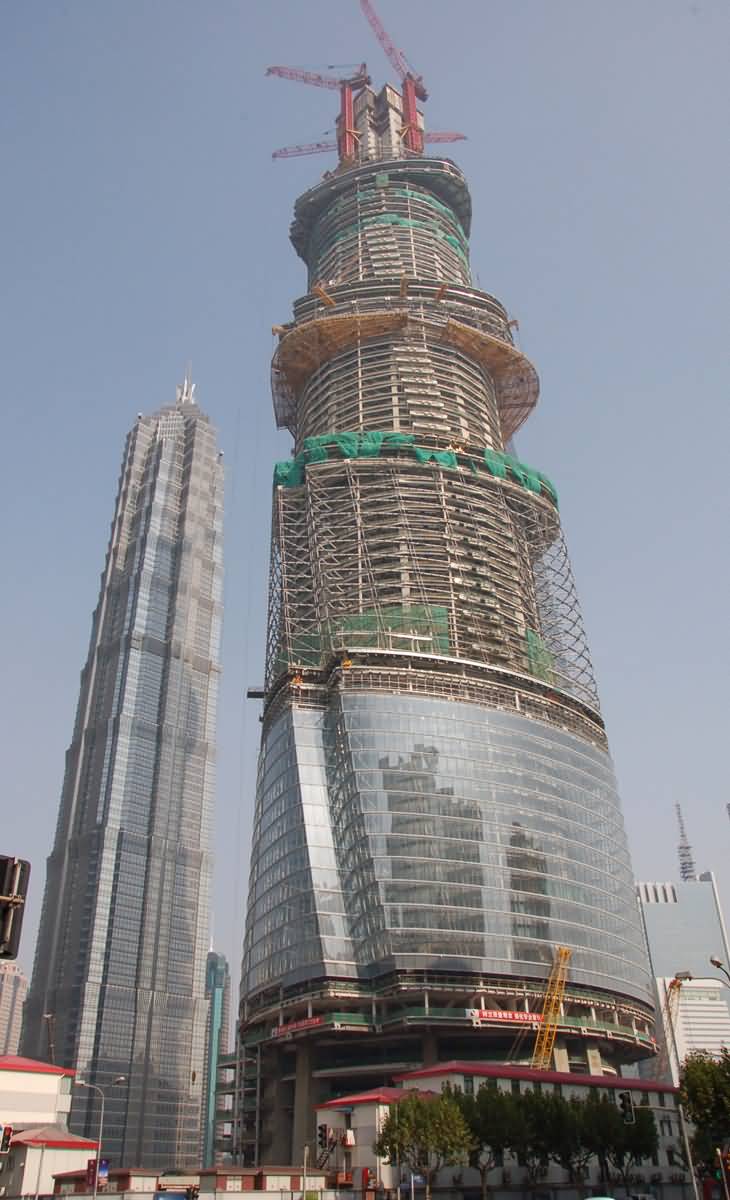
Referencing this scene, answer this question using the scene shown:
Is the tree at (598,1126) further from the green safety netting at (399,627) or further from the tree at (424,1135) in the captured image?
the green safety netting at (399,627)

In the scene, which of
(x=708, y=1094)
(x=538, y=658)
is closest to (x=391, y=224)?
(x=538, y=658)

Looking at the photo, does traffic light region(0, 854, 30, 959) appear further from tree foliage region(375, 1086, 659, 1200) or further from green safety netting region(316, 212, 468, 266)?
green safety netting region(316, 212, 468, 266)

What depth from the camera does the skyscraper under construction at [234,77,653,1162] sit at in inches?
4107

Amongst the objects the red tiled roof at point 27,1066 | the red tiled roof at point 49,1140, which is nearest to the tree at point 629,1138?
the red tiled roof at point 49,1140

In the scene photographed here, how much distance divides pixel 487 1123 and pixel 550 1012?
4185 cm

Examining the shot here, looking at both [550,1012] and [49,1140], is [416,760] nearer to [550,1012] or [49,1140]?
[550,1012]

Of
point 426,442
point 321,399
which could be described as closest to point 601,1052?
point 426,442

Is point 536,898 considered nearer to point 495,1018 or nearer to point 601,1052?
point 495,1018

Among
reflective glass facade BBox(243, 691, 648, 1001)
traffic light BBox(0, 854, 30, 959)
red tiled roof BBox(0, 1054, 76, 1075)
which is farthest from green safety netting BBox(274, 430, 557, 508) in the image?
traffic light BBox(0, 854, 30, 959)

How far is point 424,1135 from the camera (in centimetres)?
5947

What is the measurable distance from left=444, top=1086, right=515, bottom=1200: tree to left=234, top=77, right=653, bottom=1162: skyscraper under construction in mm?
33998

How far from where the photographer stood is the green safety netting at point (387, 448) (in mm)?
146250

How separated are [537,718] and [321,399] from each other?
69.5m

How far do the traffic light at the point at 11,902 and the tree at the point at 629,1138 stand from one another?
205ft
